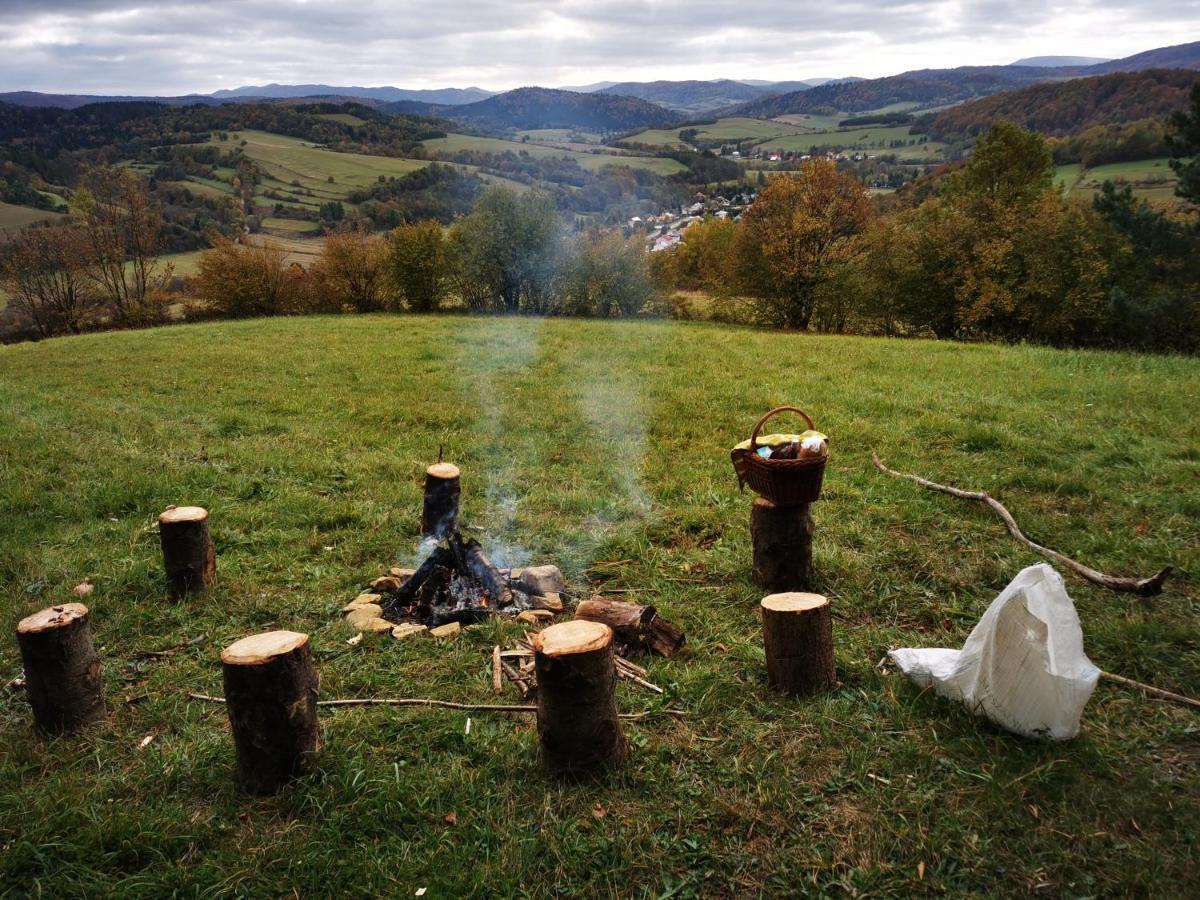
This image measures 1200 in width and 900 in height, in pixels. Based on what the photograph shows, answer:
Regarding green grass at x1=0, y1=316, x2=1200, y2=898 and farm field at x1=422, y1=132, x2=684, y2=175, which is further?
farm field at x1=422, y1=132, x2=684, y2=175

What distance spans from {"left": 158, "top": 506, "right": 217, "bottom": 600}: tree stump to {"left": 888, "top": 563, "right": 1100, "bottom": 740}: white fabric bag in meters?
4.79

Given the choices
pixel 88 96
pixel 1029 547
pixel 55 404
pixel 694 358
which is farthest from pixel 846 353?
pixel 88 96

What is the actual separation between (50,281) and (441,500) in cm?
3191

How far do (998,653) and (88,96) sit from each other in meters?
227

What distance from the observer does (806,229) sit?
23703 mm

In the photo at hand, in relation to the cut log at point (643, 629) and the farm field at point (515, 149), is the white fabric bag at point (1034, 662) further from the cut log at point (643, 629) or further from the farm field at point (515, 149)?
the farm field at point (515, 149)

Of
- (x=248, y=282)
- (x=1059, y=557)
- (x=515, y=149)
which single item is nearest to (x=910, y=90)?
(x=515, y=149)

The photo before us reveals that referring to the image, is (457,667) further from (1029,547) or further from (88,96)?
(88,96)

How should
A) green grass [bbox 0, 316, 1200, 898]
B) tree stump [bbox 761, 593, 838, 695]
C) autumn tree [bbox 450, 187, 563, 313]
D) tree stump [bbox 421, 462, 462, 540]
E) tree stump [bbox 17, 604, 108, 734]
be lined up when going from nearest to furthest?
green grass [bbox 0, 316, 1200, 898] < tree stump [bbox 17, 604, 108, 734] < tree stump [bbox 761, 593, 838, 695] < tree stump [bbox 421, 462, 462, 540] < autumn tree [bbox 450, 187, 563, 313]

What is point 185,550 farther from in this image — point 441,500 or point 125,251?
point 125,251

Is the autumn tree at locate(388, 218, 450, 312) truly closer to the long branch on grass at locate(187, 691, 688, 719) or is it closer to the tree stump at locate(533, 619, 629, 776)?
the long branch on grass at locate(187, 691, 688, 719)

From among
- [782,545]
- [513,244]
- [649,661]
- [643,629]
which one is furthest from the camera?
[513,244]

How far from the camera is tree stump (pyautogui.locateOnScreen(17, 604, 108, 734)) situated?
328cm

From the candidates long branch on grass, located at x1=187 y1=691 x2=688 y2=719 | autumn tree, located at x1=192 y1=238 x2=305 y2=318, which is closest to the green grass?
long branch on grass, located at x1=187 y1=691 x2=688 y2=719
